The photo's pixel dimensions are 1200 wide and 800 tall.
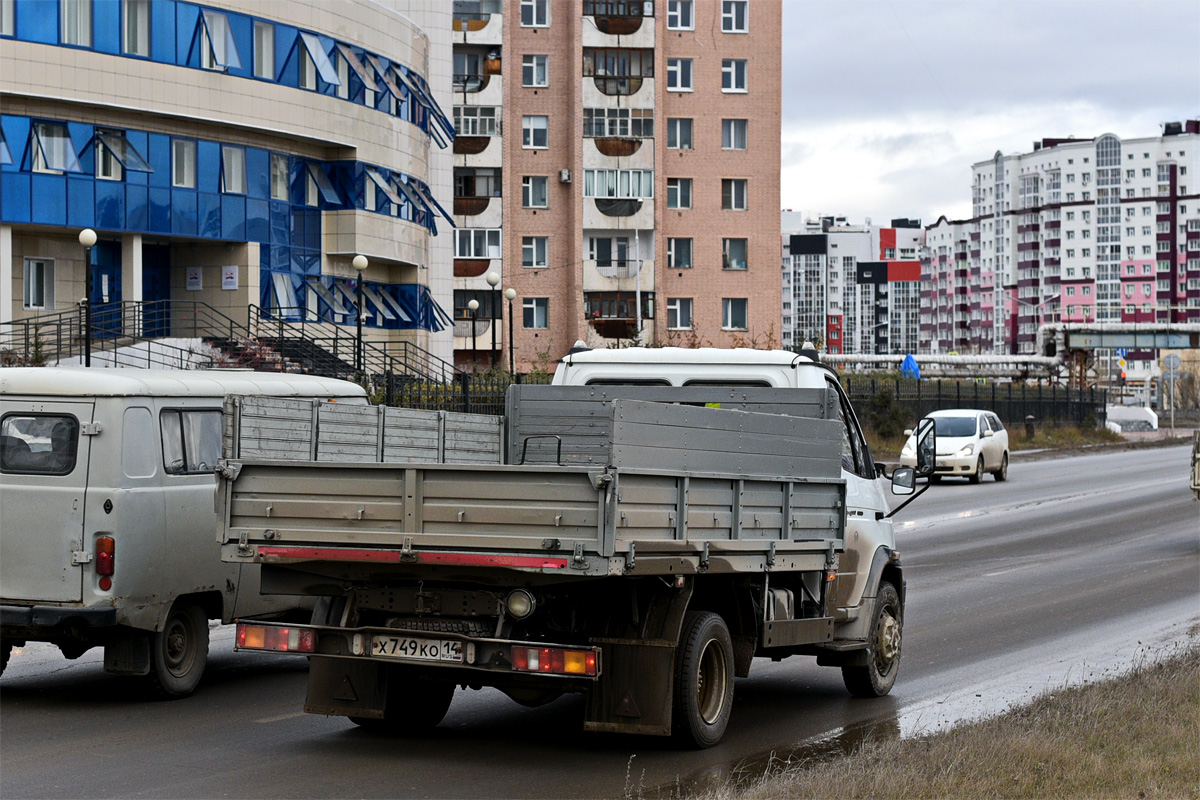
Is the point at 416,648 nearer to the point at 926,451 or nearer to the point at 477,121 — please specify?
the point at 926,451

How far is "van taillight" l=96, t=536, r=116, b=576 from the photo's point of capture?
31.0 ft

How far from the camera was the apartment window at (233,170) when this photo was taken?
43.6 meters

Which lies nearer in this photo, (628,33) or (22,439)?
(22,439)

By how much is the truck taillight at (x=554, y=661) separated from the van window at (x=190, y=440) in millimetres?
3269

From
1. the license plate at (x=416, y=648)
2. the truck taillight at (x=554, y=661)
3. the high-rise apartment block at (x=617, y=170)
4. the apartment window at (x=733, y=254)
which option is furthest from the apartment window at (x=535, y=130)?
the truck taillight at (x=554, y=661)

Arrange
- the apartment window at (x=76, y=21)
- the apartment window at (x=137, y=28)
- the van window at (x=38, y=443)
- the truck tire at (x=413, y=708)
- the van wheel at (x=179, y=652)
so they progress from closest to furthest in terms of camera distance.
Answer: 1. the truck tire at (x=413, y=708)
2. the van window at (x=38, y=443)
3. the van wheel at (x=179, y=652)
4. the apartment window at (x=76, y=21)
5. the apartment window at (x=137, y=28)

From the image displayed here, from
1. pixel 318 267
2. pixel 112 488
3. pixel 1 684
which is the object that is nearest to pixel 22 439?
pixel 112 488

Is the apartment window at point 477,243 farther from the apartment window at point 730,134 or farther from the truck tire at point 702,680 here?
the truck tire at point 702,680

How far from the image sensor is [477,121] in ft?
222

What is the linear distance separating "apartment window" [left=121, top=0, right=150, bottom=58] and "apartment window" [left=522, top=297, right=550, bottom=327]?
29.7 meters

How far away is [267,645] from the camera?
7852 millimetres

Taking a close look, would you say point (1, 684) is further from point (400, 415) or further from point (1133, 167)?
point (1133, 167)

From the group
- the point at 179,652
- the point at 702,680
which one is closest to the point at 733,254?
the point at 179,652

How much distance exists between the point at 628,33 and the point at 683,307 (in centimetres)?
1247
